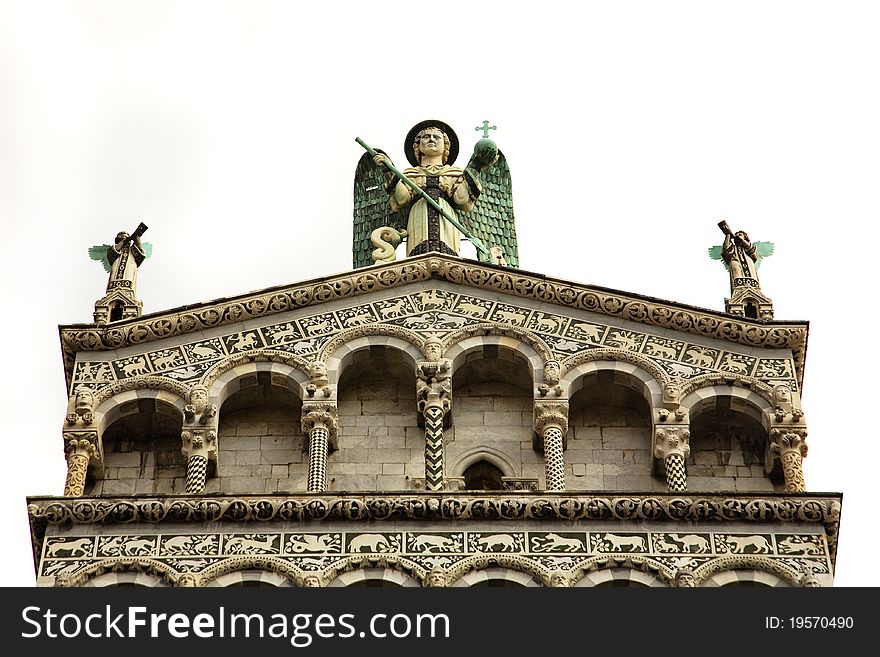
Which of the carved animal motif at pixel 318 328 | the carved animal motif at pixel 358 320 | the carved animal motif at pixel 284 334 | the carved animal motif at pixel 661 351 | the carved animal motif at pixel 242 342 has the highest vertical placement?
the carved animal motif at pixel 358 320

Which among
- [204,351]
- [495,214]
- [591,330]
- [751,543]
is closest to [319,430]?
[204,351]

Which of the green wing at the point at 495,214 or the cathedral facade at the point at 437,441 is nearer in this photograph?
the cathedral facade at the point at 437,441

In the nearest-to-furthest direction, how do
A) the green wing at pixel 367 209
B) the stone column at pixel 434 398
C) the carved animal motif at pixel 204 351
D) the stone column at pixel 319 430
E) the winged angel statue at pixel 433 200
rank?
the stone column at pixel 319 430 → the stone column at pixel 434 398 → the carved animal motif at pixel 204 351 → the winged angel statue at pixel 433 200 → the green wing at pixel 367 209

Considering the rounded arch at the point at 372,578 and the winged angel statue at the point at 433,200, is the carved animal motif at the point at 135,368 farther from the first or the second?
the winged angel statue at the point at 433,200

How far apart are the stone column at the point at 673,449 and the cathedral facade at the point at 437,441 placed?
0.07ft

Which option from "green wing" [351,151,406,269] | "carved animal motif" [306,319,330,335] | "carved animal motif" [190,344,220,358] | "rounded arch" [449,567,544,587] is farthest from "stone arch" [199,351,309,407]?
"green wing" [351,151,406,269]

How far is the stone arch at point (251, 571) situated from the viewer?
3020cm

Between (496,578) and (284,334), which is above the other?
(284,334)

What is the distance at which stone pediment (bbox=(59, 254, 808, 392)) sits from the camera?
107 feet

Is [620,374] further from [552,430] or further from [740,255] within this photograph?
[740,255]

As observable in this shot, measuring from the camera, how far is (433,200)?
35.9 meters

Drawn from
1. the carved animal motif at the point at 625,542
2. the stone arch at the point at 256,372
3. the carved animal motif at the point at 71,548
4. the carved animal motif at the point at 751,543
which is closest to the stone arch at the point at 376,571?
the carved animal motif at the point at 625,542

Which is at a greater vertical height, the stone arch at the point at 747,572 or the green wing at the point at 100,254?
the green wing at the point at 100,254

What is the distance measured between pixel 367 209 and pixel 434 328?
386cm
